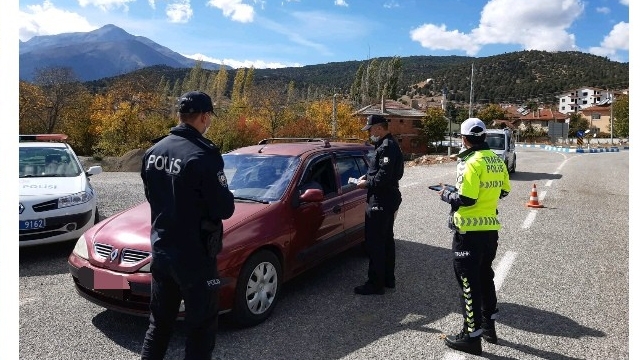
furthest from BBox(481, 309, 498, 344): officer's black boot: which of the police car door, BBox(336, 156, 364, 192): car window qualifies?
BBox(336, 156, 364, 192): car window

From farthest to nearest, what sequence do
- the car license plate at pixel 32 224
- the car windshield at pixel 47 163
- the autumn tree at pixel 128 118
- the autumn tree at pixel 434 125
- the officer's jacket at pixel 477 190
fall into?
the autumn tree at pixel 434 125 → the autumn tree at pixel 128 118 → the car windshield at pixel 47 163 → the car license plate at pixel 32 224 → the officer's jacket at pixel 477 190

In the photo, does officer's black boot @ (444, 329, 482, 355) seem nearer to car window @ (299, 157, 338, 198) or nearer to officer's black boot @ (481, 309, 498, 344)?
officer's black boot @ (481, 309, 498, 344)

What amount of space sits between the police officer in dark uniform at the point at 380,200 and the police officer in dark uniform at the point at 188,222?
7.90 feet

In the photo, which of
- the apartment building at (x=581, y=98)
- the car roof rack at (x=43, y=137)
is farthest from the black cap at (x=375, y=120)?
the apartment building at (x=581, y=98)

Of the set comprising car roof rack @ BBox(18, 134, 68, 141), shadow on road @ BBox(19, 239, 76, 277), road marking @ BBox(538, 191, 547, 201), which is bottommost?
shadow on road @ BBox(19, 239, 76, 277)

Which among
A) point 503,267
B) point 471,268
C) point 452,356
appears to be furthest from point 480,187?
point 503,267

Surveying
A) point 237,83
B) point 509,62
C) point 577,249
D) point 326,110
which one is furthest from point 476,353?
point 509,62

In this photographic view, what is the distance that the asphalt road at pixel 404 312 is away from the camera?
3.62 meters

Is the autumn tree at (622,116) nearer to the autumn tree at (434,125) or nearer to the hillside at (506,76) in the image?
the autumn tree at (434,125)

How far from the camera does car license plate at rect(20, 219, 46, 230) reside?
5766 mm

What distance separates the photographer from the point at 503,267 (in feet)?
19.6

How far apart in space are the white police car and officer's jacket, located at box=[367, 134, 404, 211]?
4.24 meters

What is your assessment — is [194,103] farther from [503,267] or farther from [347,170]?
[503,267]
